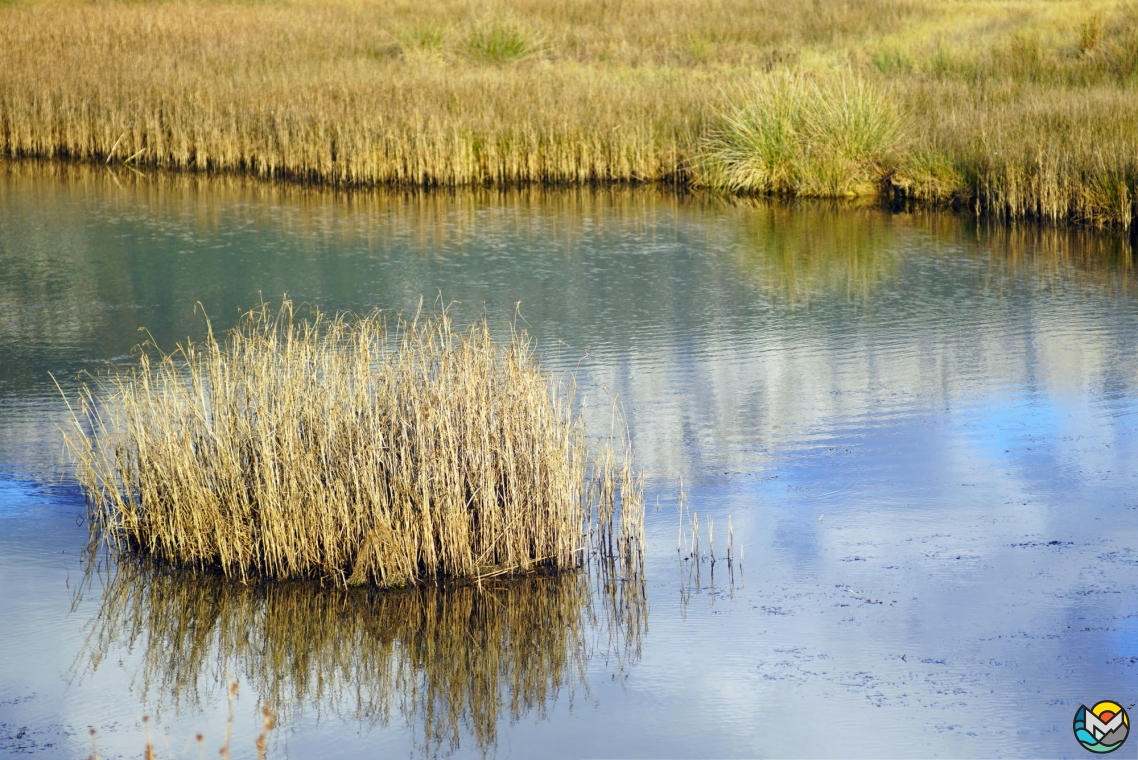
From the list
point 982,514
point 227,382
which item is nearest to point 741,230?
point 982,514

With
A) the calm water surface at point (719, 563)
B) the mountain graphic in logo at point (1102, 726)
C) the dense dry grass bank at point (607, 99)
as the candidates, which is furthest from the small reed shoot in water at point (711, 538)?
the dense dry grass bank at point (607, 99)

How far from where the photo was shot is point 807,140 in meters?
15.0

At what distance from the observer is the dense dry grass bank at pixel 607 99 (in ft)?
47.7

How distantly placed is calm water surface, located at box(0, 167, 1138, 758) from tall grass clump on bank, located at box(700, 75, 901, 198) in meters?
3.48

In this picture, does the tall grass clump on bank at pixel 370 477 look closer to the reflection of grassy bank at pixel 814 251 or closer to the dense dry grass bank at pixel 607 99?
the reflection of grassy bank at pixel 814 251

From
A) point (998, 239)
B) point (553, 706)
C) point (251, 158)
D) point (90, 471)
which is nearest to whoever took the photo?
point (553, 706)

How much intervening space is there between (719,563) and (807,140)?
10242 mm

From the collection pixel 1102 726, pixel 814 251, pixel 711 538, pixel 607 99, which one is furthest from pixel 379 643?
pixel 607 99

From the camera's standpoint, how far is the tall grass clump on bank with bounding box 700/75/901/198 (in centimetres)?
1471

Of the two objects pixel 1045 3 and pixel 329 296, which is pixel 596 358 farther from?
pixel 1045 3

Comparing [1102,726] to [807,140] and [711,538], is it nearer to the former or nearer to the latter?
[711,538]

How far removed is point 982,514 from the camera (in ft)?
19.9

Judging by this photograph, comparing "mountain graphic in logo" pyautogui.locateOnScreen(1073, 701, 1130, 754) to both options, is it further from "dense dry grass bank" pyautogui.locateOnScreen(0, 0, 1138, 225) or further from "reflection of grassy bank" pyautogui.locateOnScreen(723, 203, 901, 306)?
"dense dry grass bank" pyautogui.locateOnScreen(0, 0, 1138, 225)

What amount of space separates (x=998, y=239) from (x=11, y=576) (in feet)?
32.9
